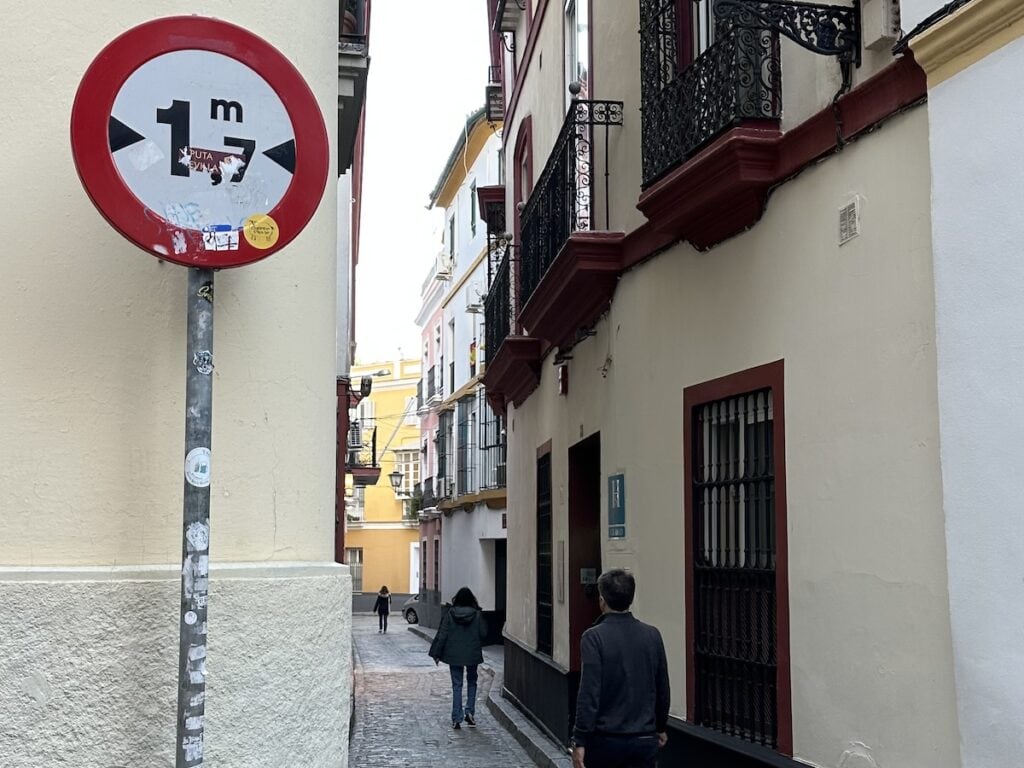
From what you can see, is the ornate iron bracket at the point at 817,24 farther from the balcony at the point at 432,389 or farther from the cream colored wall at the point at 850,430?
the balcony at the point at 432,389

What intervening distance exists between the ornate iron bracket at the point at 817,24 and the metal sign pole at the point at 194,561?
13.1 ft

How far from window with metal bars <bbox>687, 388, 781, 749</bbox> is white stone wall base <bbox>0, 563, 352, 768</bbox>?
4117 mm

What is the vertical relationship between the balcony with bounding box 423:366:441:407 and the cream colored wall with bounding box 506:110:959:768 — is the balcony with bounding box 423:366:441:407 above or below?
above

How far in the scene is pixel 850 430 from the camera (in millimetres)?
6234

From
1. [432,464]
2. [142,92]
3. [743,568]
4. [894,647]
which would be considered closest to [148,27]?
[142,92]

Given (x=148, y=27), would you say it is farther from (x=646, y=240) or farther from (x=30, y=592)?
(x=646, y=240)

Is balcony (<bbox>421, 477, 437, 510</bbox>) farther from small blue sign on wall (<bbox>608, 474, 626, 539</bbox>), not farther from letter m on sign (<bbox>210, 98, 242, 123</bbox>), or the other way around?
letter m on sign (<bbox>210, 98, 242, 123</bbox>)

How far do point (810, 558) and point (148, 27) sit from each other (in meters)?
4.50

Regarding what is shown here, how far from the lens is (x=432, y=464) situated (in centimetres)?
4034

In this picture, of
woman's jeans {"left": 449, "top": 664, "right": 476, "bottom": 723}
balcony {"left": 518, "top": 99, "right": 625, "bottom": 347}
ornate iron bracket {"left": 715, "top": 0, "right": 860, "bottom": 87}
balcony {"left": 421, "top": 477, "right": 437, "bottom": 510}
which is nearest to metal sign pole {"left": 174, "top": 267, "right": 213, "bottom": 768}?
ornate iron bracket {"left": 715, "top": 0, "right": 860, "bottom": 87}

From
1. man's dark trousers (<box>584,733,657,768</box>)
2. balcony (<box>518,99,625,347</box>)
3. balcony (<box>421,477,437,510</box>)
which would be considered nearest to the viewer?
man's dark trousers (<box>584,733,657,768</box>)

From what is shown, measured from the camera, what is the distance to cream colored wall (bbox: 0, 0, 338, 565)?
11.6 ft

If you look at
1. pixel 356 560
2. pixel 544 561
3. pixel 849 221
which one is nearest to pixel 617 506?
pixel 544 561

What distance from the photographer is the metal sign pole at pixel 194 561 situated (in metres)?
3.13
